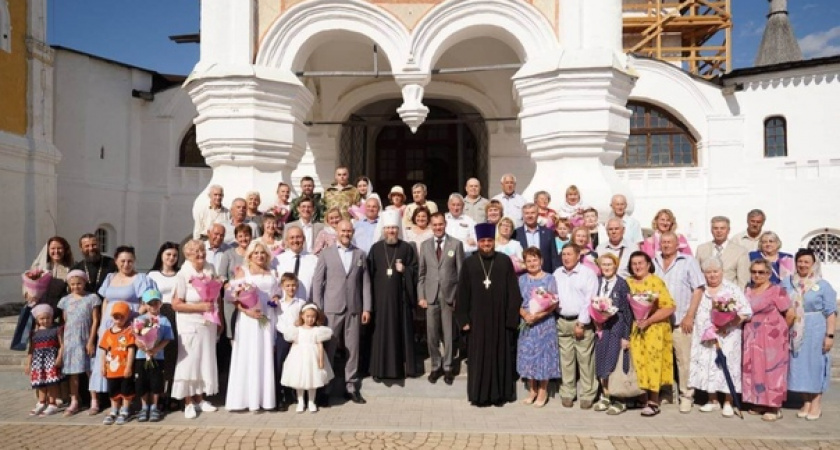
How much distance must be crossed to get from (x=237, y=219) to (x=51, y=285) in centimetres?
177

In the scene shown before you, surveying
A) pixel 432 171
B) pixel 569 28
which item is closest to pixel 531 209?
pixel 569 28

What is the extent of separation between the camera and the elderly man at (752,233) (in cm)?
578

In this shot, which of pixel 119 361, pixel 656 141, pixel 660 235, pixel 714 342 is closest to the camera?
pixel 119 361

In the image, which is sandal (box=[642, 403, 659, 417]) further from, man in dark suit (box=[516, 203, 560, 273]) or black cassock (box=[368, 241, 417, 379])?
black cassock (box=[368, 241, 417, 379])

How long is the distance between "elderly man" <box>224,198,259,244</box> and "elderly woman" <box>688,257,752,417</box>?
4.38m

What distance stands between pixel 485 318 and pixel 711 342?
6.50 ft

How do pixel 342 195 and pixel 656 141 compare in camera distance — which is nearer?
pixel 342 195

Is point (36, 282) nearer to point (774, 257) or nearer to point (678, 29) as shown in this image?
point (774, 257)

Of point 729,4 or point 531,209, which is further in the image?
point 729,4

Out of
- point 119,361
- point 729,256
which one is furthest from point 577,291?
point 119,361

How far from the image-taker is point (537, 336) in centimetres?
526

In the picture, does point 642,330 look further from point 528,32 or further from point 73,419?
point 73,419

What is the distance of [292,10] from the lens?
24.5ft

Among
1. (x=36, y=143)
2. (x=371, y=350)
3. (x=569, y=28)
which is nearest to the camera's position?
(x=371, y=350)
